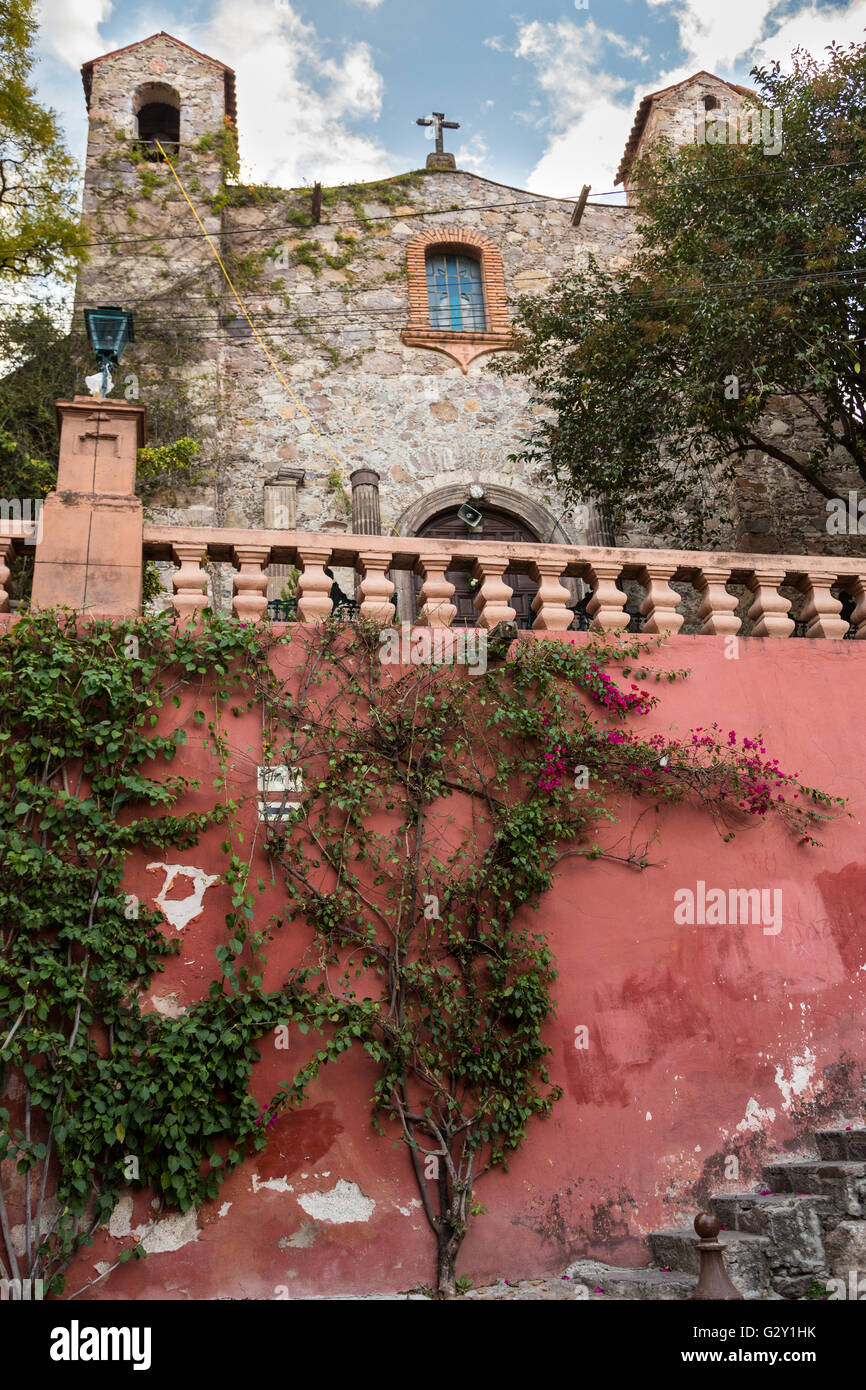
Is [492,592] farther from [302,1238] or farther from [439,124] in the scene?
[439,124]

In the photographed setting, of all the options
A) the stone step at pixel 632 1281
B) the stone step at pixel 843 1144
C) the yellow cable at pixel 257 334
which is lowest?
the stone step at pixel 632 1281

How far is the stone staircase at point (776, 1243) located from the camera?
4.28m

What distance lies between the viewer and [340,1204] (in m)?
4.61

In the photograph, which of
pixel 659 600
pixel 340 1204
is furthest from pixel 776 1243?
pixel 659 600

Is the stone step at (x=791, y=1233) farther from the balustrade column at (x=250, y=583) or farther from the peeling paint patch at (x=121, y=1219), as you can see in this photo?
the balustrade column at (x=250, y=583)

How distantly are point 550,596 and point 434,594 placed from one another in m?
0.67

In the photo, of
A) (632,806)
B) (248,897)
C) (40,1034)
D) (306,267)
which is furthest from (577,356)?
(40,1034)

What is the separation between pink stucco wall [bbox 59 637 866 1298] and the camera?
4.54 metres

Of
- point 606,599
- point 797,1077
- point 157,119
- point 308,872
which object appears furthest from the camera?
point 157,119

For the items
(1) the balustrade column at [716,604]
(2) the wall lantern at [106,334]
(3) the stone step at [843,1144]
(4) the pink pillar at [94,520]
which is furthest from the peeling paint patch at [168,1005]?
(1) the balustrade column at [716,604]

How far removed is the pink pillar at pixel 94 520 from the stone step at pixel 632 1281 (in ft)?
12.2

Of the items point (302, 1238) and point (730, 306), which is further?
point (730, 306)

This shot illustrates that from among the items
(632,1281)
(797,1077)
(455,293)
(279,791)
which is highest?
(455,293)

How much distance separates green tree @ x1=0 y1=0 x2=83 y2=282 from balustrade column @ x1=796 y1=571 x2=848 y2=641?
8.52 m
